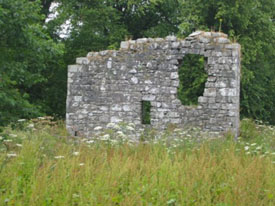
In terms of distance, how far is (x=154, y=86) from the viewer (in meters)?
10.4

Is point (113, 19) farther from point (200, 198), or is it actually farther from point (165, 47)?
point (200, 198)

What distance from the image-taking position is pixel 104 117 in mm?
10797

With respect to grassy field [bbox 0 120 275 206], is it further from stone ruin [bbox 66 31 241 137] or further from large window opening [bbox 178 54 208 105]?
large window opening [bbox 178 54 208 105]

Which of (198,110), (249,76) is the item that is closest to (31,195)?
(198,110)

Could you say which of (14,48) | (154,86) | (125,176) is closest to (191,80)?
(154,86)

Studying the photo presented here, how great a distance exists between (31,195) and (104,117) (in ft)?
21.7

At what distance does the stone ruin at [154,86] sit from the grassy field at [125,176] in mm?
3857

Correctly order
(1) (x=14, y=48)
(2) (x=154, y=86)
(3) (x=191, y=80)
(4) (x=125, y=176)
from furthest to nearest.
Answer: (3) (x=191, y=80), (2) (x=154, y=86), (1) (x=14, y=48), (4) (x=125, y=176)

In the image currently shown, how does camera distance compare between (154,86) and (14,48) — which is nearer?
(14,48)

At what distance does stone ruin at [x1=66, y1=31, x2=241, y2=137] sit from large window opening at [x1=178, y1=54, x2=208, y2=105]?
5.15m

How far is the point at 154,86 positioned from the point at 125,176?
18.8ft

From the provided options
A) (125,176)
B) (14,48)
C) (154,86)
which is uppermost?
(14,48)

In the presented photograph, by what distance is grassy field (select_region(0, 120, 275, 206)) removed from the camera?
434cm

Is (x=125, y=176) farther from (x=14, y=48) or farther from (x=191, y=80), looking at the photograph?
(x=191, y=80)
